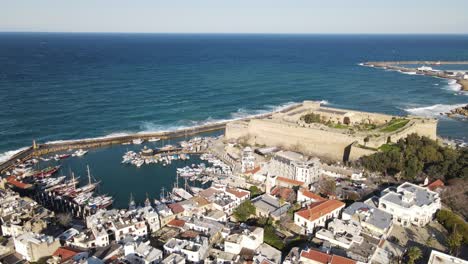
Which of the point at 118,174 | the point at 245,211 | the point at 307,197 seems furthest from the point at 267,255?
the point at 118,174

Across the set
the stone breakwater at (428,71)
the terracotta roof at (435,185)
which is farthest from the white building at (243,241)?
the stone breakwater at (428,71)

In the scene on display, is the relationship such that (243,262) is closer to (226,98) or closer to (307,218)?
(307,218)

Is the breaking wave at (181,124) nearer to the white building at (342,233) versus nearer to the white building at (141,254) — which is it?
the white building at (141,254)

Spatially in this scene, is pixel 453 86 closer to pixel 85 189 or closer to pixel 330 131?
pixel 330 131

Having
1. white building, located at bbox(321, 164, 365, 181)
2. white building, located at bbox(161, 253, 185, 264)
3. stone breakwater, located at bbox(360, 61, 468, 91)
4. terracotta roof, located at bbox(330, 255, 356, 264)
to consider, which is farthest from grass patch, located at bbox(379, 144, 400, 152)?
stone breakwater, located at bbox(360, 61, 468, 91)

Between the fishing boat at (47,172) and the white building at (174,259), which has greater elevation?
the white building at (174,259)

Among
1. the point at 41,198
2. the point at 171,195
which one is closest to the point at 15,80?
the point at 41,198
